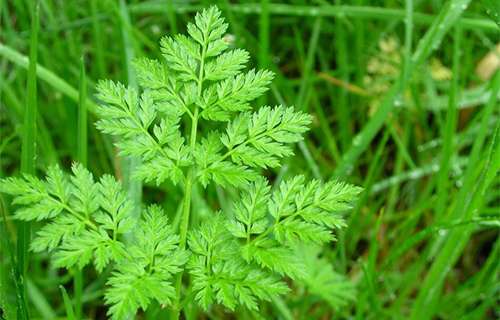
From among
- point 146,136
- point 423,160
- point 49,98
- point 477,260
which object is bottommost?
point 477,260

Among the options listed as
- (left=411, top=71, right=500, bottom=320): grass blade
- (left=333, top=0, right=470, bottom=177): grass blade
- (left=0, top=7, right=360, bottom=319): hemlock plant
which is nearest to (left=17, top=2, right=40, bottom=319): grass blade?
(left=0, top=7, right=360, bottom=319): hemlock plant

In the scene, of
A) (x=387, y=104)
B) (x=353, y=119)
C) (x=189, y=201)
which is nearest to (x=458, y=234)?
(x=387, y=104)

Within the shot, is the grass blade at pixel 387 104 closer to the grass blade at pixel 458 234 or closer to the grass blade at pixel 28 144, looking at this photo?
the grass blade at pixel 458 234

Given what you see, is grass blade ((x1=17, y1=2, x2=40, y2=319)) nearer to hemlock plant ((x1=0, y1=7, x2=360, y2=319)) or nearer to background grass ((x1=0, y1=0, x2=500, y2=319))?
hemlock plant ((x1=0, y1=7, x2=360, y2=319))

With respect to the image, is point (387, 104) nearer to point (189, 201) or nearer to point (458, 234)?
point (458, 234)

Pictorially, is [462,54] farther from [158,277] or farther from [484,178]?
[158,277]

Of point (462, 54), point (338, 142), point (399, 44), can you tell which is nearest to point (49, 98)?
point (338, 142)
